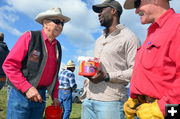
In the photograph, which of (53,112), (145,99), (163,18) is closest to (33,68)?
(53,112)

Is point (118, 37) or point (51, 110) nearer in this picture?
point (118, 37)

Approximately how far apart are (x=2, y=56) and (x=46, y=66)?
10.7 ft

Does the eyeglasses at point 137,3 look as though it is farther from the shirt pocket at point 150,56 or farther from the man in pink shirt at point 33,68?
the man in pink shirt at point 33,68

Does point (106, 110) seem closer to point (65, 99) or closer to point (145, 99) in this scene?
point (145, 99)

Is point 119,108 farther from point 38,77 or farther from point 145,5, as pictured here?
point 145,5

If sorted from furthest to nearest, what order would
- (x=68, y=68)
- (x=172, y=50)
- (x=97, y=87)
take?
(x=68, y=68)
(x=97, y=87)
(x=172, y=50)

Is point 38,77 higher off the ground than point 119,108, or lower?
higher

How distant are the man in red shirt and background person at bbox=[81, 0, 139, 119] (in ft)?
2.77

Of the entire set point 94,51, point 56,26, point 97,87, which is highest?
point 56,26

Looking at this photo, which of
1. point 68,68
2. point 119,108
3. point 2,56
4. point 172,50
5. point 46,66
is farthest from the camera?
point 68,68

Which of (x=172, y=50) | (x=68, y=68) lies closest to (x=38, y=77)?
(x=172, y=50)

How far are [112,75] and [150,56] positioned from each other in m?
1.18

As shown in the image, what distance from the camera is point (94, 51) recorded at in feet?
12.4

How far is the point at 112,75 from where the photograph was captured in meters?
3.15
